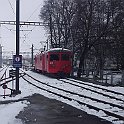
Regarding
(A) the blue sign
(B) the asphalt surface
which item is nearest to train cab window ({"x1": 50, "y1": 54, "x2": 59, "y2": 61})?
(A) the blue sign

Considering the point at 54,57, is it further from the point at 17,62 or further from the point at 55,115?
the point at 55,115

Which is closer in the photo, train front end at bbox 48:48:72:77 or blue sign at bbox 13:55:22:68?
blue sign at bbox 13:55:22:68

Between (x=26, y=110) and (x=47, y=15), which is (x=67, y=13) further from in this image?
(x=26, y=110)

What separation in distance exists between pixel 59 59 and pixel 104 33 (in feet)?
25.5

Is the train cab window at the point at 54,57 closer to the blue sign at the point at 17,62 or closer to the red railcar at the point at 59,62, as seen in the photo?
the red railcar at the point at 59,62

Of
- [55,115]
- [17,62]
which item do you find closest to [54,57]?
Result: [17,62]

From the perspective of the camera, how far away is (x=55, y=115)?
44.3ft

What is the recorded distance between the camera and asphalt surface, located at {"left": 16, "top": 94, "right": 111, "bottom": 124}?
12.0m

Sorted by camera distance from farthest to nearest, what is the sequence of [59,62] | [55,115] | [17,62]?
[59,62] < [17,62] < [55,115]

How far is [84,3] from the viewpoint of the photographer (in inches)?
1858

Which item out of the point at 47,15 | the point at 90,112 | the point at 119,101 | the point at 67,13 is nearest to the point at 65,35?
the point at 67,13

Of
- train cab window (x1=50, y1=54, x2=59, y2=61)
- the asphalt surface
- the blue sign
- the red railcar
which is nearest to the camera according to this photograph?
the asphalt surface

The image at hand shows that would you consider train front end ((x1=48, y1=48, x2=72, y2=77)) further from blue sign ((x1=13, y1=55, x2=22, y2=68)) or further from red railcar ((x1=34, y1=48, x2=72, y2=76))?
blue sign ((x1=13, y1=55, x2=22, y2=68))

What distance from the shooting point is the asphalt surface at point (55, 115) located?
12.0 metres
